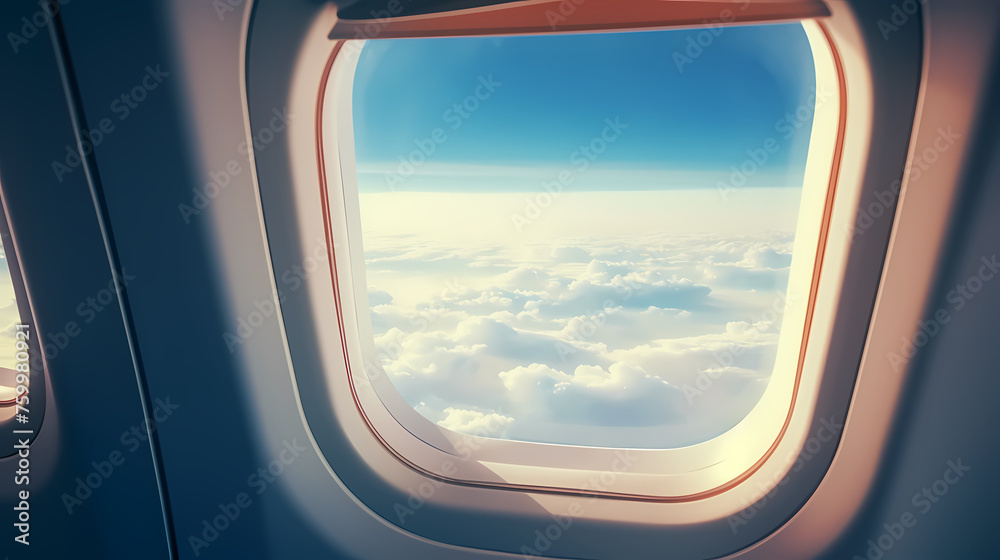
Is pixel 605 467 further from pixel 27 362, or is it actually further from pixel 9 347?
pixel 9 347

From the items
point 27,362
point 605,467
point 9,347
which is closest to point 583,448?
point 605,467

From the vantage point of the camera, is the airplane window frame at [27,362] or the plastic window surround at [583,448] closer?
the plastic window surround at [583,448]

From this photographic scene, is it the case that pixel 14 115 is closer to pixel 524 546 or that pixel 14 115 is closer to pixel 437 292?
pixel 437 292

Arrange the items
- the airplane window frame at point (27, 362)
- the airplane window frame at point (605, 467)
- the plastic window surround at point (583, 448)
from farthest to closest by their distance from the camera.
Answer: the airplane window frame at point (27, 362), the plastic window surround at point (583, 448), the airplane window frame at point (605, 467)

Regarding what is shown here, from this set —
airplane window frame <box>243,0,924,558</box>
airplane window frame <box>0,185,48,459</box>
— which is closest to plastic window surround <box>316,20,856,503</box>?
airplane window frame <box>243,0,924,558</box>

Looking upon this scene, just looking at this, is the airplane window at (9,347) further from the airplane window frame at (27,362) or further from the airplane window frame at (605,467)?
the airplane window frame at (605,467)

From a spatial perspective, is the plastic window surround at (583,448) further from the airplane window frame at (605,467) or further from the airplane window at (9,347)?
the airplane window at (9,347)

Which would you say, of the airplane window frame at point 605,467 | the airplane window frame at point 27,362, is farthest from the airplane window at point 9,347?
the airplane window frame at point 605,467

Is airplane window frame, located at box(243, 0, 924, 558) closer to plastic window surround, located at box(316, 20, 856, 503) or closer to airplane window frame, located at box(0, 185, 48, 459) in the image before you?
plastic window surround, located at box(316, 20, 856, 503)

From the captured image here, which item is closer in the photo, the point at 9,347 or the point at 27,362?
the point at 27,362

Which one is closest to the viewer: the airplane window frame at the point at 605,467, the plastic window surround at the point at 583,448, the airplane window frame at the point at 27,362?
the airplane window frame at the point at 605,467
